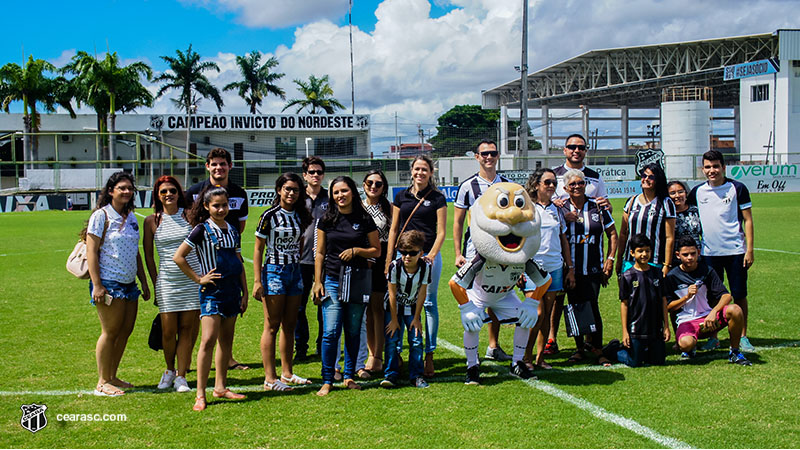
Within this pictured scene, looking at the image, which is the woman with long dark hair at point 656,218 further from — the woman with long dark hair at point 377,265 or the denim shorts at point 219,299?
the denim shorts at point 219,299

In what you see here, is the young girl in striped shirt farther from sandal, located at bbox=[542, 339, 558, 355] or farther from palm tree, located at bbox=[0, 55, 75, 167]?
palm tree, located at bbox=[0, 55, 75, 167]

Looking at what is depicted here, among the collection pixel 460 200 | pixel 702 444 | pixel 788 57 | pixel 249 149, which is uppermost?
pixel 788 57

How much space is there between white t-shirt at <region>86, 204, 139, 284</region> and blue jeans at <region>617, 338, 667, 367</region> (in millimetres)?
4431

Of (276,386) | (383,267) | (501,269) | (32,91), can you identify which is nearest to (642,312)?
(501,269)

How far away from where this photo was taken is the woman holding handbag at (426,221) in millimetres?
6170

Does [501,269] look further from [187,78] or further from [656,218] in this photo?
[187,78]

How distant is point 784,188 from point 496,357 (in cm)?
3853

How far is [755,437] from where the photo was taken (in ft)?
14.7

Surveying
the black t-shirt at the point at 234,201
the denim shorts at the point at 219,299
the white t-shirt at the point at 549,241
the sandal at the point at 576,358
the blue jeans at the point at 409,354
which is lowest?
the sandal at the point at 576,358

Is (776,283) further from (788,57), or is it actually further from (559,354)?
(788,57)

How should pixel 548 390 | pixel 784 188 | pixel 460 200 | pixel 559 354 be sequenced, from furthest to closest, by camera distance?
pixel 784 188
pixel 559 354
pixel 460 200
pixel 548 390

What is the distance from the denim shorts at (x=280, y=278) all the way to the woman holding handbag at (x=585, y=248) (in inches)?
103

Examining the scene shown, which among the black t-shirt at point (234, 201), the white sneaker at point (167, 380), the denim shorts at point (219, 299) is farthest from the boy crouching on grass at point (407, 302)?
the white sneaker at point (167, 380)

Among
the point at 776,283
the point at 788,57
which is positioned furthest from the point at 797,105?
the point at 776,283
